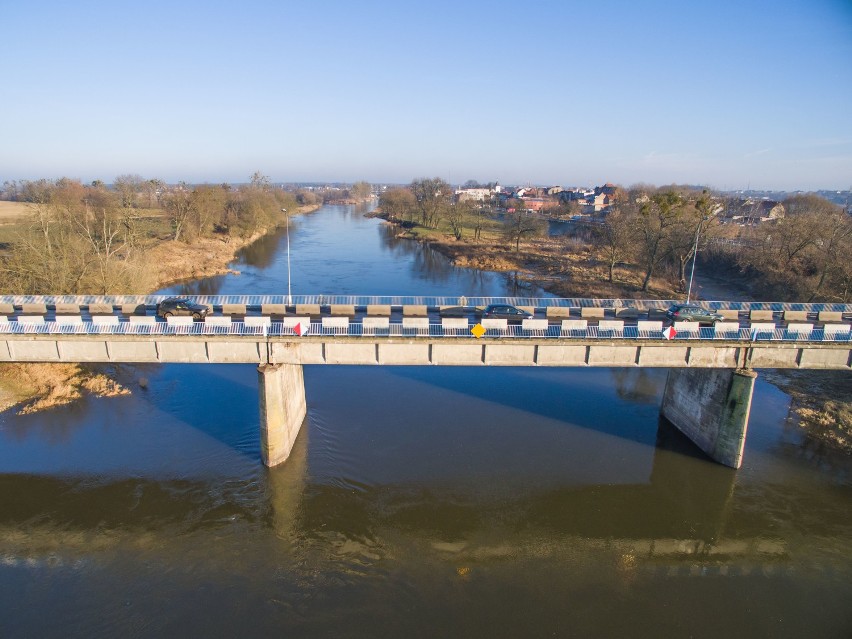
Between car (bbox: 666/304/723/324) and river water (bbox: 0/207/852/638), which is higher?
car (bbox: 666/304/723/324)

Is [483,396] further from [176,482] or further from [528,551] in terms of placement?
[176,482]

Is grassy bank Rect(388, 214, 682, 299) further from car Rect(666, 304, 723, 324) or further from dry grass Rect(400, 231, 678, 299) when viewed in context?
car Rect(666, 304, 723, 324)

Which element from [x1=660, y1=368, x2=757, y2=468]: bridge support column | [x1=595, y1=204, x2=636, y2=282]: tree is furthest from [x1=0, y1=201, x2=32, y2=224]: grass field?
[x1=660, y1=368, x2=757, y2=468]: bridge support column

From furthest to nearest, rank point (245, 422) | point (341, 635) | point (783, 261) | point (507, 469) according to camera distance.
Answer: point (783, 261) → point (245, 422) → point (507, 469) → point (341, 635)

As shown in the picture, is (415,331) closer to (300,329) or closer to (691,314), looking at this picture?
(300,329)

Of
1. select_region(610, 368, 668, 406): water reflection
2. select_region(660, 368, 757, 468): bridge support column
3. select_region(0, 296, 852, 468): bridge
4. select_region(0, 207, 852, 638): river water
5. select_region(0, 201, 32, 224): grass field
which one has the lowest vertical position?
select_region(0, 207, 852, 638): river water

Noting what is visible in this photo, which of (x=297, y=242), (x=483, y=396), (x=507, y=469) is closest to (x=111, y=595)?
(x=507, y=469)

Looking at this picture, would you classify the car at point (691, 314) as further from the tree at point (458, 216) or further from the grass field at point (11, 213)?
the grass field at point (11, 213)
